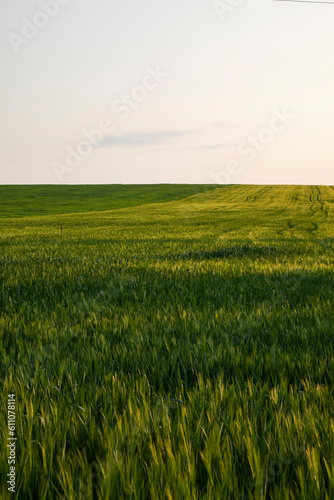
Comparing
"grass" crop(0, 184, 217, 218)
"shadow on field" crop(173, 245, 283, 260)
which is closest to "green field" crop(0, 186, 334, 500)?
"shadow on field" crop(173, 245, 283, 260)

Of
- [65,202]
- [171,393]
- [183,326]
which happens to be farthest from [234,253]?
[65,202]

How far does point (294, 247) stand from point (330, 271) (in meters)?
5.42

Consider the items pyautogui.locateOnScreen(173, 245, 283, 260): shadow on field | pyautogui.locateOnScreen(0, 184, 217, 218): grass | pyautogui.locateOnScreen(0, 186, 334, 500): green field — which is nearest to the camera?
pyautogui.locateOnScreen(0, 186, 334, 500): green field

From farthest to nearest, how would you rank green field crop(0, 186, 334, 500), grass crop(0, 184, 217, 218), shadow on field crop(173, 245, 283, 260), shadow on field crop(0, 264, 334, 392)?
grass crop(0, 184, 217, 218), shadow on field crop(173, 245, 283, 260), shadow on field crop(0, 264, 334, 392), green field crop(0, 186, 334, 500)

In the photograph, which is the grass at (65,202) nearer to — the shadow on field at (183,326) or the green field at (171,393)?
the shadow on field at (183,326)

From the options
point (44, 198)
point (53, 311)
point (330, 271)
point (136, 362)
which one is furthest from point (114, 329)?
point (44, 198)

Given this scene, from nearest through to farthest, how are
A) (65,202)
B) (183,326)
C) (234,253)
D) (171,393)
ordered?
(171,393) < (183,326) < (234,253) < (65,202)

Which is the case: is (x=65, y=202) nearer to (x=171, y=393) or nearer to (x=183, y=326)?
(x=183, y=326)

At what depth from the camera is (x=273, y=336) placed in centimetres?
329

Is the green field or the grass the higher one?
the grass

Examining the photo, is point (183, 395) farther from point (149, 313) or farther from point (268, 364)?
point (149, 313)

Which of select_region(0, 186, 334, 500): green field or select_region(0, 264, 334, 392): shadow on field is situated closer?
select_region(0, 186, 334, 500): green field

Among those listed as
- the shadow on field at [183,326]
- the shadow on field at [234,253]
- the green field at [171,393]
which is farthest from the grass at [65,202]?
the green field at [171,393]

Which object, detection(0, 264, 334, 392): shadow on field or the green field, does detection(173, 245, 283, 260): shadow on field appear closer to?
detection(0, 264, 334, 392): shadow on field
